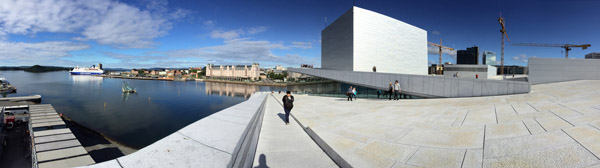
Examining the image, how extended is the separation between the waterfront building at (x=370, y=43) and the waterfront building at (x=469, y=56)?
413ft

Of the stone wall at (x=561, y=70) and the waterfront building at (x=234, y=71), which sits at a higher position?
the waterfront building at (x=234, y=71)

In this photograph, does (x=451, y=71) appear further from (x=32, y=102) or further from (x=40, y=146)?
(x=32, y=102)

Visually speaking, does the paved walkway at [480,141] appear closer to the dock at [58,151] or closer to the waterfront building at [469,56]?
the dock at [58,151]

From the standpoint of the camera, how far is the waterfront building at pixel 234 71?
14762cm

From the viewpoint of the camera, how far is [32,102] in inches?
2205

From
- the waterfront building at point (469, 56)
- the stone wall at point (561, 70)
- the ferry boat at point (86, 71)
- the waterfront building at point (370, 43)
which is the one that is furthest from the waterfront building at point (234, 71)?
the stone wall at point (561, 70)

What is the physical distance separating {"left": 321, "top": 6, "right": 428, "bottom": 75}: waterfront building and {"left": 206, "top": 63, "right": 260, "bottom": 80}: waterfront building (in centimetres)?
11064

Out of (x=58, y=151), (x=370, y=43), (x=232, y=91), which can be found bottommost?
(x=58, y=151)

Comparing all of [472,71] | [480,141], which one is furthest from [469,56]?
[480,141]

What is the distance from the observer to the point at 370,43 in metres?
30.0

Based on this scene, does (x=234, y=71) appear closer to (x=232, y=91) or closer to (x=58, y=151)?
(x=232, y=91)

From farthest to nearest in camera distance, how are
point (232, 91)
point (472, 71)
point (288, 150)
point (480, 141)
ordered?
point (232, 91), point (472, 71), point (288, 150), point (480, 141)

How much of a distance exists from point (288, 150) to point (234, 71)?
15880 cm

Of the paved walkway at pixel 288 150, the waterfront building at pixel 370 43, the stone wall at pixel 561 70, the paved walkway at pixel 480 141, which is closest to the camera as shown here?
the paved walkway at pixel 480 141
